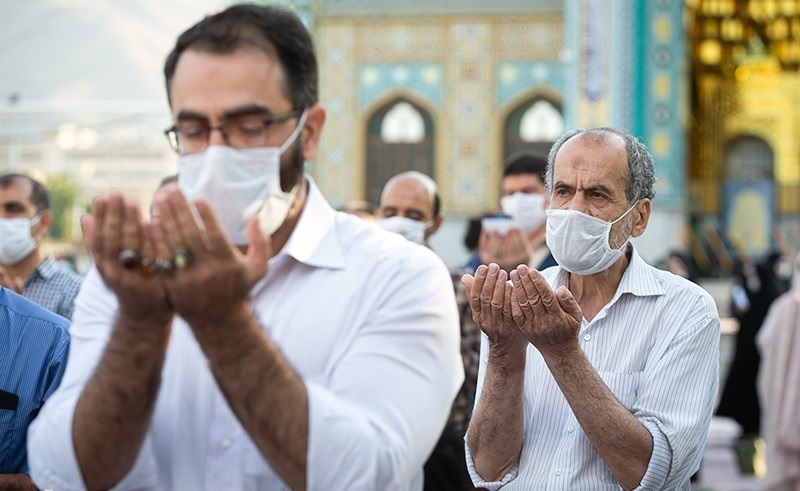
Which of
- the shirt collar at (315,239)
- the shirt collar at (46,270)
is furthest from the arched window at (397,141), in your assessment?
the shirt collar at (315,239)

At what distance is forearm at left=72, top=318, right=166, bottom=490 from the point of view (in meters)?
1.65

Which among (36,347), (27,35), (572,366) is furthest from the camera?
(27,35)

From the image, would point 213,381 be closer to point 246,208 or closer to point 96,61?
point 246,208

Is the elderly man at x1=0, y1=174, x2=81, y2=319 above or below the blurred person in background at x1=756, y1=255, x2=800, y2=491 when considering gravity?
above

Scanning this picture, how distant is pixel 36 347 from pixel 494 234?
6.80 feet

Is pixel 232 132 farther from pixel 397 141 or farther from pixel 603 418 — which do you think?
pixel 397 141

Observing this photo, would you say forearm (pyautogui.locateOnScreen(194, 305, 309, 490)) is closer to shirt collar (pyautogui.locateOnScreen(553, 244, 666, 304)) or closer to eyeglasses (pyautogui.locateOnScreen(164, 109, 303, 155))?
eyeglasses (pyautogui.locateOnScreen(164, 109, 303, 155))

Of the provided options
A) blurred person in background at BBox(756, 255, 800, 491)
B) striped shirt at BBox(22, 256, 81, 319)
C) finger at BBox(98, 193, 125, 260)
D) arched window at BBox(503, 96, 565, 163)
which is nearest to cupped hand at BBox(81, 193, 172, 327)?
finger at BBox(98, 193, 125, 260)

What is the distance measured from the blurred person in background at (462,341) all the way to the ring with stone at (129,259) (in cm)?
231

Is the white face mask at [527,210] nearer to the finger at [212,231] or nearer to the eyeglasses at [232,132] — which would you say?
the eyeglasses at [232,132]

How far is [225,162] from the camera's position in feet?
5.69

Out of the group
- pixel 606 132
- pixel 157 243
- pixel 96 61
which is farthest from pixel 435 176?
pixel 157 243

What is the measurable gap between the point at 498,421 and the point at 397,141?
1695 cm

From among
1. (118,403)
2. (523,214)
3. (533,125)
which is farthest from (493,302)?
(533,125)
